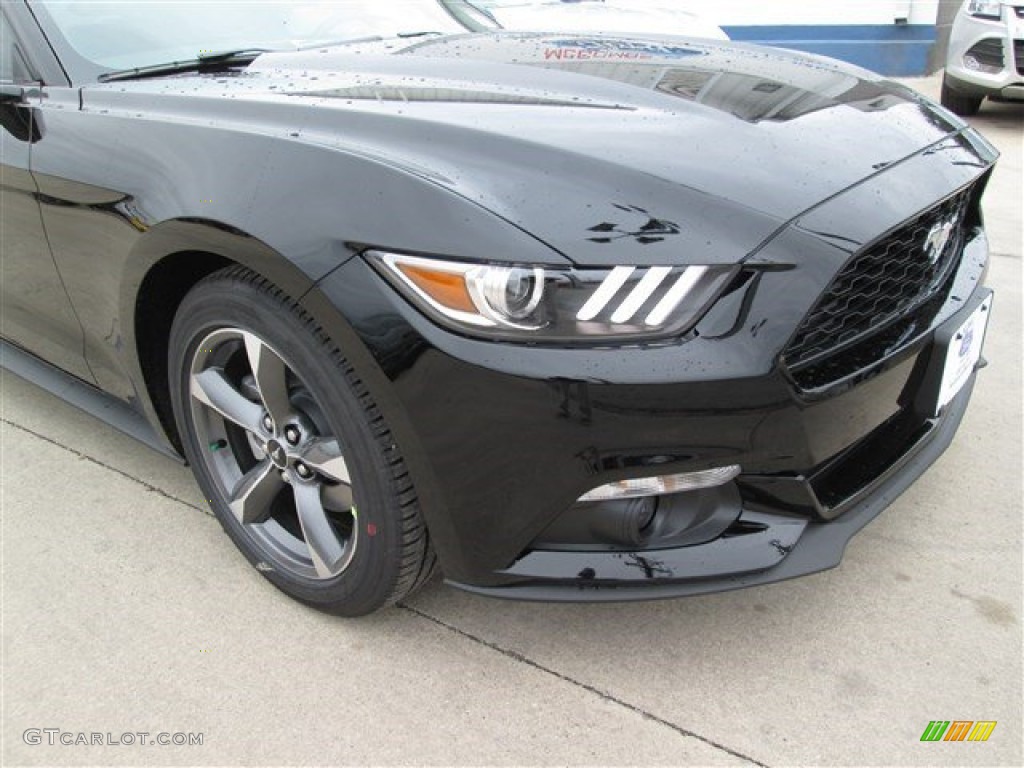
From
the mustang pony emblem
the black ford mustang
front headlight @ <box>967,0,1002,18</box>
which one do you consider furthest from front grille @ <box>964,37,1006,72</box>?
the mustang pony emblem

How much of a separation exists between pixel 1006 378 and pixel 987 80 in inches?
213

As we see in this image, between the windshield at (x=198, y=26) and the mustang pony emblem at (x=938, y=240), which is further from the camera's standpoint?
the windshield at (x=198, y=26)

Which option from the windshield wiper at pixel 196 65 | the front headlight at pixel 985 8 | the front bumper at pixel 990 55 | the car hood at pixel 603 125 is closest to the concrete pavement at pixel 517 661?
the car hood at pixel 603 125

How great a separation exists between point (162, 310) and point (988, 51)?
7.57 meters

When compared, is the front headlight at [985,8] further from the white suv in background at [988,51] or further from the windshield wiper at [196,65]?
the windshield wiper at [196,65]

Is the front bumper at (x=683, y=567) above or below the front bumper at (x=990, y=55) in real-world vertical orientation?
below

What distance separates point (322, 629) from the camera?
211 cm

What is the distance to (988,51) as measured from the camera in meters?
7.41

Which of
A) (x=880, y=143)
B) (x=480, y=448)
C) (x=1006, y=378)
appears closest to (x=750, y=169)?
(x=880, y=143)

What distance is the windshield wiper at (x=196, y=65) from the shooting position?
232cm

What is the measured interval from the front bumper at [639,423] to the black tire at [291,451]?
0.09 m

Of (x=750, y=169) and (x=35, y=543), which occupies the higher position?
(x=750, y=169)

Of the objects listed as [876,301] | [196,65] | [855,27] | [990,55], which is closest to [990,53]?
[990,55]

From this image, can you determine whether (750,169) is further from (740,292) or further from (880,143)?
(880,143)
